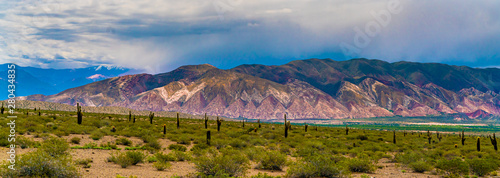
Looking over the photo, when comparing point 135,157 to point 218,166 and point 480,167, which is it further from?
point 480,167

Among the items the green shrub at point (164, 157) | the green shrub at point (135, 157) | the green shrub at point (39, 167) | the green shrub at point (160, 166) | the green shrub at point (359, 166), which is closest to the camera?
the green shrub at point (39, 167)

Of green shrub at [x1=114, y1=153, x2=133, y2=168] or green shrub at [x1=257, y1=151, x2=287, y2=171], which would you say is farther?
green shrub at [x1=257, y1=151, x2=287, y2=171]

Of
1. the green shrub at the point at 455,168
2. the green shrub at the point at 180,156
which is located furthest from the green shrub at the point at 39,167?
the green shrub at the point at 455,168

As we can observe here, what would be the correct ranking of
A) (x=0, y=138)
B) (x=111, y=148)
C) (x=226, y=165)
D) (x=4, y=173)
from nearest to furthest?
1. (x=4, y=173)
2. (x=226, y=165)
3. (x=0, y=138)
4. (x=111, y=148)

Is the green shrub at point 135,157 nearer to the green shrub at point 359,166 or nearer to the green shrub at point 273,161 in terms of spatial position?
the green shrub at point 273,161

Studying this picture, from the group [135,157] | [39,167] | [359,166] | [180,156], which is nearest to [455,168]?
[359,166]

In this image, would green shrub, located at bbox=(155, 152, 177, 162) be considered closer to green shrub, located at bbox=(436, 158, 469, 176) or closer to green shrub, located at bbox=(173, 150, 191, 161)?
green shrub, located at bbox=(173, 150, 191, 161)

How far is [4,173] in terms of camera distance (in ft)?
50.4

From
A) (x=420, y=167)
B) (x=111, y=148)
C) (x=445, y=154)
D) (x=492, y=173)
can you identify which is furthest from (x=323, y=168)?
(x=445, y=154)

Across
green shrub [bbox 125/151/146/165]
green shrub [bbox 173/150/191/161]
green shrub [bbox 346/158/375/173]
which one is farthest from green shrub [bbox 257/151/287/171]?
green shrub [bbox 125/151/146/165]

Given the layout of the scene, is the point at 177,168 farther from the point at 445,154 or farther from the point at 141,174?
the point at 445,154

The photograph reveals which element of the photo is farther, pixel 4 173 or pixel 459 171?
pixel 459 171

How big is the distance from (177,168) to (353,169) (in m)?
12.1

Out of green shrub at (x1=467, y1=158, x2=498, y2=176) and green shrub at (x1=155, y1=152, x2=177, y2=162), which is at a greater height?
green shrub at (x1=155, y1=152, x2=177, y2=162)
